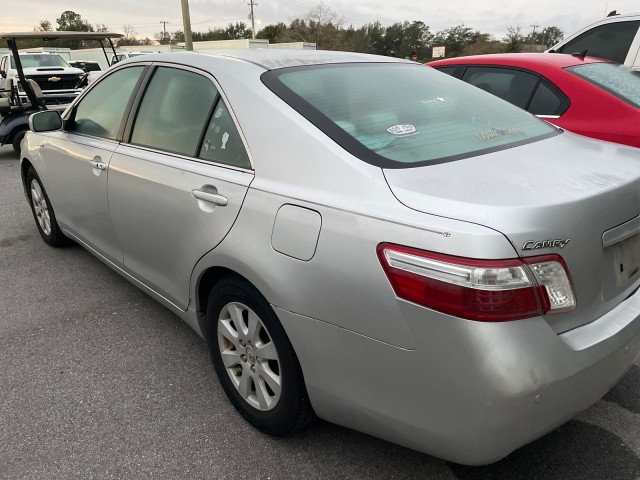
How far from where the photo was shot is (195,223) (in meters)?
2.33

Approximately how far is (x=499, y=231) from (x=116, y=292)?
10.1ft

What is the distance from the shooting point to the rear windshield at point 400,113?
1.95m

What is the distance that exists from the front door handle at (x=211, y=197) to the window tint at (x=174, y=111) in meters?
0.28

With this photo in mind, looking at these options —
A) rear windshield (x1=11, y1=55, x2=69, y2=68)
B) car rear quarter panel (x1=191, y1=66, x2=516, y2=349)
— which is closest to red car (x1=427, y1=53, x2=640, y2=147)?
car rear quarter panel (x1=191, y1=66, x2=516, y2=349)

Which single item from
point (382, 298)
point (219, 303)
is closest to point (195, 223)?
point (219, 303)

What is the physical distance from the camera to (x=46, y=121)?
147 inches

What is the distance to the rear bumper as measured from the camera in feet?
4.85

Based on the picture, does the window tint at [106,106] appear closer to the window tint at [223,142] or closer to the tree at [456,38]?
the window tint at [223,142]

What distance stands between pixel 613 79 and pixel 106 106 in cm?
392

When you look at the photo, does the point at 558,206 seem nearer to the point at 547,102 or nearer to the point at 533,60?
the point at 547,102

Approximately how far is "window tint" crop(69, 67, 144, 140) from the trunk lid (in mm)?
2096

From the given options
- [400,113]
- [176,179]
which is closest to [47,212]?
[176,179]

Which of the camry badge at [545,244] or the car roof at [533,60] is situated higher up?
the car roof at [533,60]

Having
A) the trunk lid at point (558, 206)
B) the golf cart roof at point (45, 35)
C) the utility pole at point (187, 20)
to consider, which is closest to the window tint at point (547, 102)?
the trunk lid at point (558, 206)
